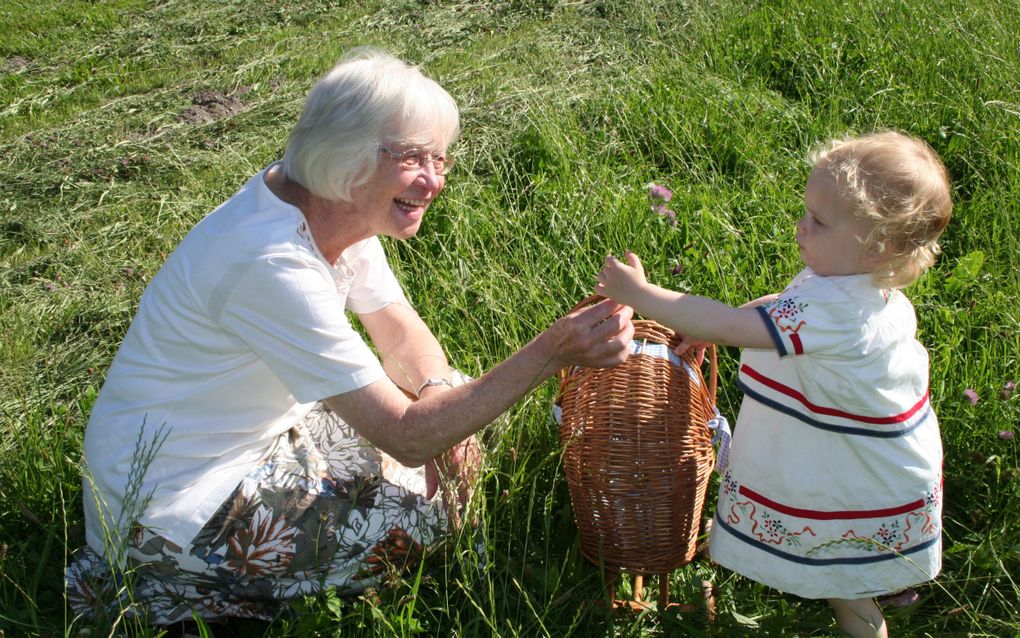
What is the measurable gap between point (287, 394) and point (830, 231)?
4.47 feet

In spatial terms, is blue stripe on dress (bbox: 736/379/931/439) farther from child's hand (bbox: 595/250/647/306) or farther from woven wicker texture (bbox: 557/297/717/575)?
child's hand (bbox: 595/250/647/306)

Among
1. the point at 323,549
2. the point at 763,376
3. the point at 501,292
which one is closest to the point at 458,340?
the point at 501,292

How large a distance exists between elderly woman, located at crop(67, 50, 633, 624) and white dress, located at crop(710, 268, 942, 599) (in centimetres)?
40

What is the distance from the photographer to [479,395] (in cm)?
215

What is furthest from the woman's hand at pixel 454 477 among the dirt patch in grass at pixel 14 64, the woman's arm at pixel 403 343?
the dirt patch in grass at pixel 14 64

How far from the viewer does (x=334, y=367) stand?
83.6 inches

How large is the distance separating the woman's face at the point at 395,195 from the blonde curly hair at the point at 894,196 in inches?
36.4

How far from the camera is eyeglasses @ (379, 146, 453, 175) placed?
7.45ft

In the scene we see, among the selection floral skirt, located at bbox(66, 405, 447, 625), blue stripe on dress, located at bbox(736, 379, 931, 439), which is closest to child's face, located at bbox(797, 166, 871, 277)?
blue stripe on dress, located at bbox(736, 379, 931, 439)

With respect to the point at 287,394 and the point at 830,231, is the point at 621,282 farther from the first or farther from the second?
the point at 287,394

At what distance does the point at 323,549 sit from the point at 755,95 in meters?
3.12

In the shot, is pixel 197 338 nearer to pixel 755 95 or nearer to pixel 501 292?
pixel 501 292

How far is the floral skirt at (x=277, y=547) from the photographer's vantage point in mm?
2275

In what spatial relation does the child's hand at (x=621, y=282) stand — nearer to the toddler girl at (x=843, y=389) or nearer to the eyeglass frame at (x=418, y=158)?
the toddler girl at (x=843, y=389)
